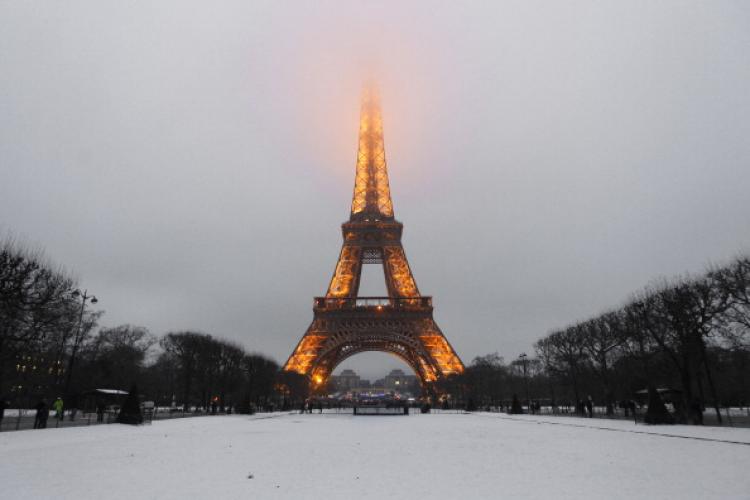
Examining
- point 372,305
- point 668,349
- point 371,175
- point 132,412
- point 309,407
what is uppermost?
point 371,175

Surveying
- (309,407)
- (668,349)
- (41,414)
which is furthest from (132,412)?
(668,349)

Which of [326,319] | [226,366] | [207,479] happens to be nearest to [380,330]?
[326,319]

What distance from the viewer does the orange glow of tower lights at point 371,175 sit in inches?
2709

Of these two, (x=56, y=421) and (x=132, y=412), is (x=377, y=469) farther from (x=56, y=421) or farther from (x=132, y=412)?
(x=56, y=421)

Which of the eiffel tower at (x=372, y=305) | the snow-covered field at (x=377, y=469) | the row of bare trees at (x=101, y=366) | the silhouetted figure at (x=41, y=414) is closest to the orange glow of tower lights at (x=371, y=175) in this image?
the eiffel tower at (x=372, y=305)

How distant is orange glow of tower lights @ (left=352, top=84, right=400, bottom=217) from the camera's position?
2709 inches

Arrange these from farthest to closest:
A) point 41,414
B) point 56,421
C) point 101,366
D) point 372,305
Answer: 1. point 372,305
2. point 101,366
3. point 56,421
4. point 41,414

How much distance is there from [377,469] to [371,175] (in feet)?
201

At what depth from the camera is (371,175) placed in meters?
69.7

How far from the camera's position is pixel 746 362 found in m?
44.5

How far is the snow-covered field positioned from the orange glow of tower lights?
175 feet

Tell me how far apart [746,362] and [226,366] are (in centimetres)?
5328

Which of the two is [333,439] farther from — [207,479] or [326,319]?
[326,319]

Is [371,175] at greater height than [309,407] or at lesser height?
greater
